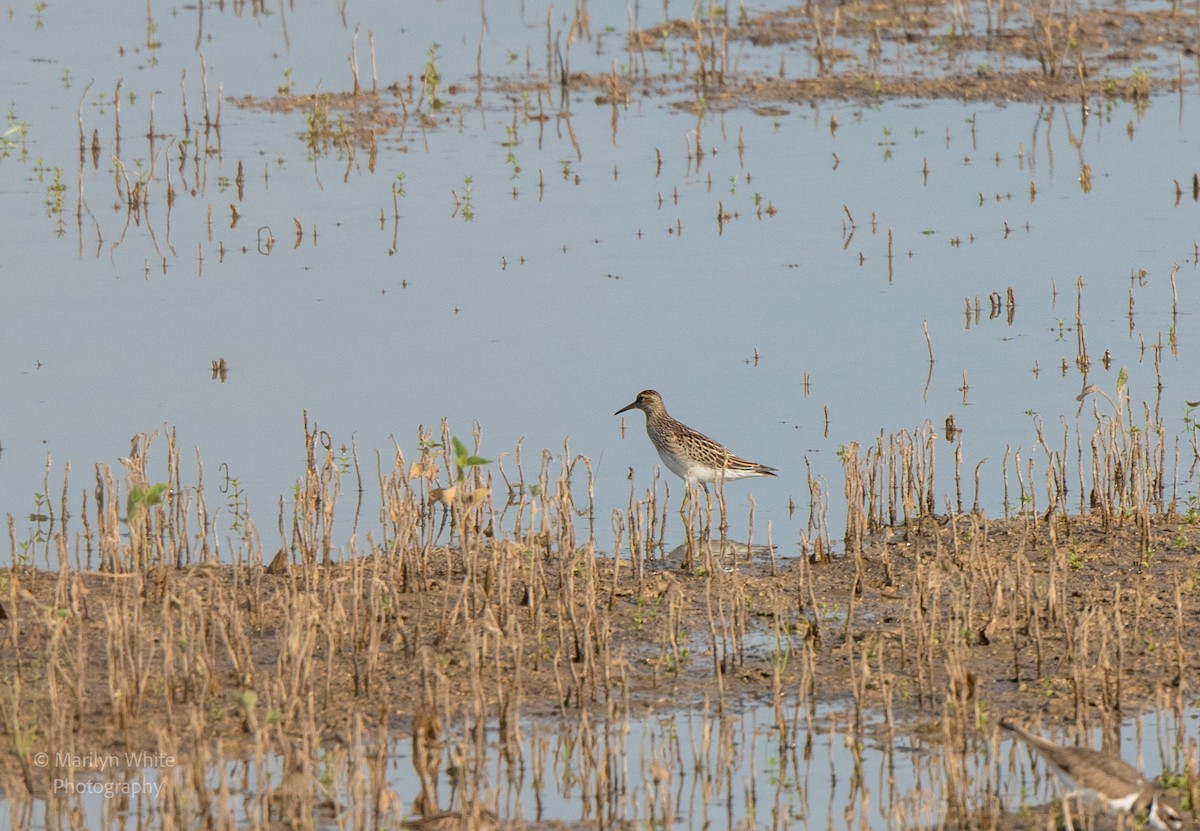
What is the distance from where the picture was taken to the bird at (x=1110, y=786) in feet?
22.9

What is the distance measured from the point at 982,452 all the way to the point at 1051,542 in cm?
234

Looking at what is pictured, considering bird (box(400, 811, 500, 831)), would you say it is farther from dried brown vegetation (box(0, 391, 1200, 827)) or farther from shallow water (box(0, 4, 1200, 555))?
shallow water (box(0, 4, 1200, 555))

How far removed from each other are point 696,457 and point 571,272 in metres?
5.27

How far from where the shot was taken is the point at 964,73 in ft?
80.4

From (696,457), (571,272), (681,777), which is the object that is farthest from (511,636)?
(571,272)

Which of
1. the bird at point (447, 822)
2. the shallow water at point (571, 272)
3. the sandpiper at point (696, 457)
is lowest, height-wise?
the bird at point (447, 822)

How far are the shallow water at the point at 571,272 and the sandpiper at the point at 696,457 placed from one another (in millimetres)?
286

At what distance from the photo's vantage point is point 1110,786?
696cm

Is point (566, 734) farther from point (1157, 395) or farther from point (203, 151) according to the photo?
point (203, 151)

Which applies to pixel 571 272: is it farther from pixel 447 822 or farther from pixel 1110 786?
pixel 1110 786

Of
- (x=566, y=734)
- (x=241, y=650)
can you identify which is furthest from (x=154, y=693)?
(x=566, y=734)

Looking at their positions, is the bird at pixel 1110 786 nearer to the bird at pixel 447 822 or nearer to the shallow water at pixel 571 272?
the bird at pixel 447 822

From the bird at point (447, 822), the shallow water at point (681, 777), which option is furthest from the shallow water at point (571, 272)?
the bird at point (447, 822)

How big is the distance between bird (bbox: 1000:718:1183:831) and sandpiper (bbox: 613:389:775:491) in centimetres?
492
